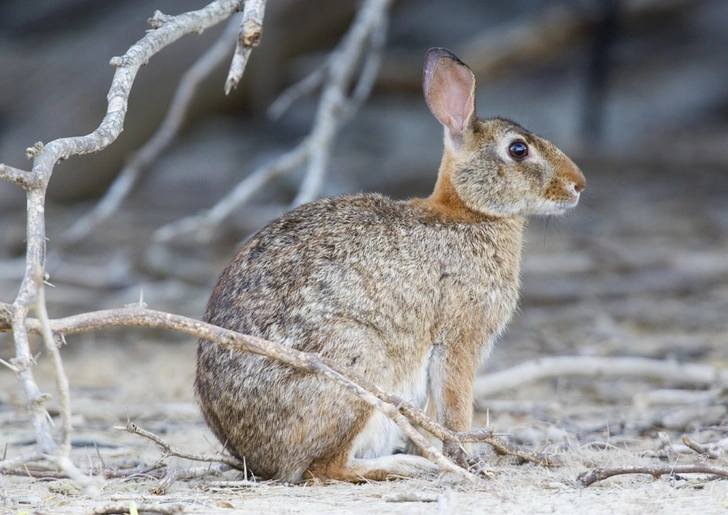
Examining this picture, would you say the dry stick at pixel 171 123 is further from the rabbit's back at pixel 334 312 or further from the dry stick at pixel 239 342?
the dry stick at pixel 239 342

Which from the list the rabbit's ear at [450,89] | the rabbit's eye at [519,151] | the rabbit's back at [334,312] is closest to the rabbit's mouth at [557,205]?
the rabbit's eye at [519,151]

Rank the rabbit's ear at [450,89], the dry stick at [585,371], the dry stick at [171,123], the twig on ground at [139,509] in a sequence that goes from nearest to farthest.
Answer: the twig on ground at [139,509]
the rabbit's ear at [450,89]
the dry stick at [585,371]
the dry stick at [171,123]

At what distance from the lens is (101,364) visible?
7.52m

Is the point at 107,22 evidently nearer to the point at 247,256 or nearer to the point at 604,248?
the point at 604,248

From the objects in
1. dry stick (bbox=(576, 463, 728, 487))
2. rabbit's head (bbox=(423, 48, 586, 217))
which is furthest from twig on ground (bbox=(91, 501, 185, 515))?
rabbit's head (bbox=(423, 48, 586, 217))

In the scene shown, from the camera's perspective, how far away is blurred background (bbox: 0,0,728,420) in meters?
8.24

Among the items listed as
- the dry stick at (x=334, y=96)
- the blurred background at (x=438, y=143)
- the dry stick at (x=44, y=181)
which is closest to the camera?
the dry stick at (x=44, y=181)

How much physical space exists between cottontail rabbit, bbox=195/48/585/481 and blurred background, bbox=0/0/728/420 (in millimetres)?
1315

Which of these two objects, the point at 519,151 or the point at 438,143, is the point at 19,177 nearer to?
the point at 519,151

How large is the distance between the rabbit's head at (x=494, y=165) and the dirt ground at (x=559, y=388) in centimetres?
61

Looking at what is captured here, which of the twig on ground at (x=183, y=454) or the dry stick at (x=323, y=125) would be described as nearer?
the twig on ground at (x=183, y=454)

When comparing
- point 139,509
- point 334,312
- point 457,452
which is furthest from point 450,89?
point 139,509

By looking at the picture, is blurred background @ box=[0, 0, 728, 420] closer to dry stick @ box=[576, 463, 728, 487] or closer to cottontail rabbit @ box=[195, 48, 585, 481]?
cottontail rabbit @ box=[195, 48, 585, 481]

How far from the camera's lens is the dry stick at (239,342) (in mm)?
3418
